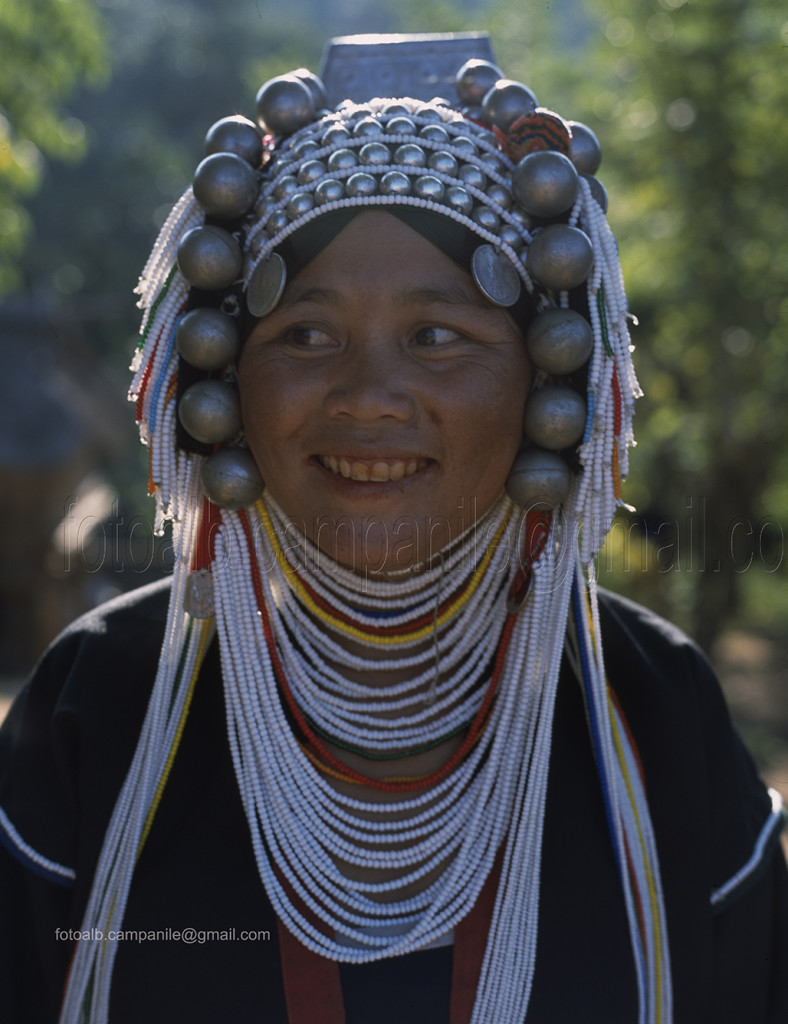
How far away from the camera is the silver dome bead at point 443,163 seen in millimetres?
1788

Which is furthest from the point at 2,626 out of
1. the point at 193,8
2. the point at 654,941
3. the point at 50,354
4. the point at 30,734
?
the point at 193,8

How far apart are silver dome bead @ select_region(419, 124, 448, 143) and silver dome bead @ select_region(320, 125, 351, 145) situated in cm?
13

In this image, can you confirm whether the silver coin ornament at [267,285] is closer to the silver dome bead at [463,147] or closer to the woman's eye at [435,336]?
the woman's eye at [435,336]

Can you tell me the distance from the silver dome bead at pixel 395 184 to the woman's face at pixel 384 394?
40mm

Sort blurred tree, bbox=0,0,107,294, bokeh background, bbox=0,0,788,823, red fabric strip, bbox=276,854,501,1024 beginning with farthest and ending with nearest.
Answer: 1. bokeh background, bbox=0,0,788,823
2. blurred tree, bbox=0,0,107,294
3. red fabric strip, bbox=276,854,501,1024

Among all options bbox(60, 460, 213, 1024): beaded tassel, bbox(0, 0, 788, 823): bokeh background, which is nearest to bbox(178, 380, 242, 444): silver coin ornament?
bbox(60, 460, 213, 1024): beaded tassel

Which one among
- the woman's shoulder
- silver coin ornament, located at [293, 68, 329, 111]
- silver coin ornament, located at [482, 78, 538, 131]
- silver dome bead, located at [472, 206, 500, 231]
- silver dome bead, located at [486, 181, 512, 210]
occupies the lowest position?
the woman's shoulder

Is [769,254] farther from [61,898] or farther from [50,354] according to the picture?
[61,898]

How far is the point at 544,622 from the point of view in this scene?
194cm

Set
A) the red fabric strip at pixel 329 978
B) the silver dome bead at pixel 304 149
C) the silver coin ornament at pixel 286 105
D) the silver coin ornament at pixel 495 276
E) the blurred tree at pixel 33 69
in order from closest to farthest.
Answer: the red fabric strip at pixel 329 978 < the silver coin ornament at pixel 495 276 < the silver dome bead at pixel 304 149 < the silver coin ornament at pixel 286 105 < the blurred tree at pixel 33 69

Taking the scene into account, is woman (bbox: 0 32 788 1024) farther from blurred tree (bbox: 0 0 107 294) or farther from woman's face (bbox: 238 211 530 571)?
blurred tree (bbox: 0 0 107 294)

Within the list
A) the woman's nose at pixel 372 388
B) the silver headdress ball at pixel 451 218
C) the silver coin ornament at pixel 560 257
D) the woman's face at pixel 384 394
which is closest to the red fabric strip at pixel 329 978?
the woman's face at pixel 384 394

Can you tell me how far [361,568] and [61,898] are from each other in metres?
0.74

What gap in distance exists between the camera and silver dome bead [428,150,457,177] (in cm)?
179
